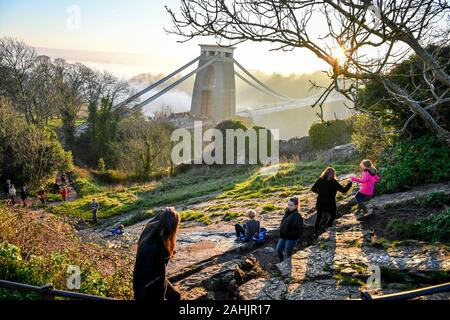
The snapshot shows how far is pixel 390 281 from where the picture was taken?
4.59 meters

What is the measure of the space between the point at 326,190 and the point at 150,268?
4029 millimetres

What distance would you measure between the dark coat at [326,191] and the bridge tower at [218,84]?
123ft

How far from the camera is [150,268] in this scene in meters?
3.03

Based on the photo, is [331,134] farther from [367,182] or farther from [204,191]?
[367,182]

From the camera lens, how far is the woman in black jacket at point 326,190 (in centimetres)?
634

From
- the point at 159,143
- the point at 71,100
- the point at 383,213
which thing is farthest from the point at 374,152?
the point at 71,100

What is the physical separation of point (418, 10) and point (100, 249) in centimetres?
546

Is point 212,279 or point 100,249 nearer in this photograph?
point 212,279

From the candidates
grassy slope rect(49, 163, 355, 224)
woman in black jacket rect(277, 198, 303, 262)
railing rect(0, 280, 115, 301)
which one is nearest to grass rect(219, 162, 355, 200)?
grassy slope rect(49, 163, 355, 224)

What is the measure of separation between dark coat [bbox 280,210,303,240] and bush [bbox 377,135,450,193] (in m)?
3.55

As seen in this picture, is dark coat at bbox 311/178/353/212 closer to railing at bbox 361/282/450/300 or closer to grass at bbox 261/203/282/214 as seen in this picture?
grass at bbox 261/203/282/214
